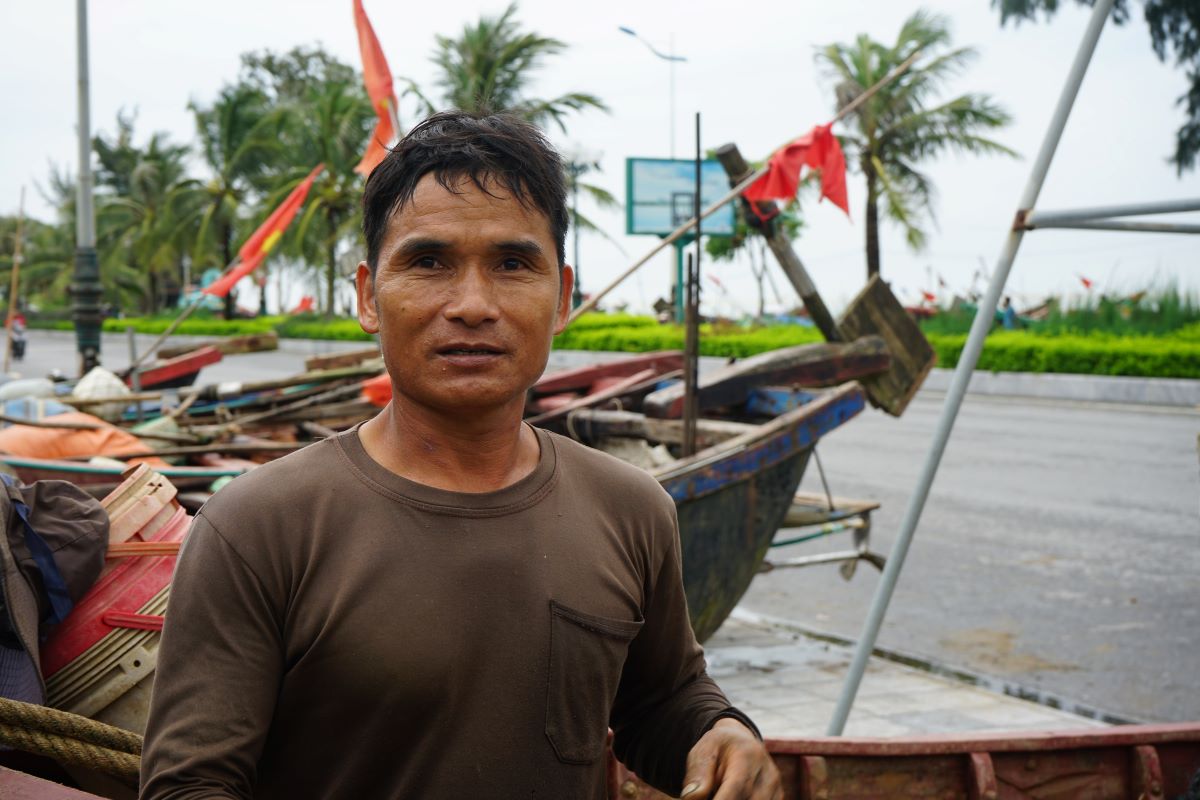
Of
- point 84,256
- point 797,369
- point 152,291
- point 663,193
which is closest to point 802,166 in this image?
point 797,369

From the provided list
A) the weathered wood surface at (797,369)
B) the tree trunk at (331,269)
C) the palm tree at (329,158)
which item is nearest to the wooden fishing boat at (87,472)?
the weathered wood surface at (797,369)

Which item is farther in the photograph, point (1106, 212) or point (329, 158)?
point (329, 158)

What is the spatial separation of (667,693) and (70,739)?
103 centimetres

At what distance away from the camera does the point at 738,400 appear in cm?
610

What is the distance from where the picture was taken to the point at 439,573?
138cm

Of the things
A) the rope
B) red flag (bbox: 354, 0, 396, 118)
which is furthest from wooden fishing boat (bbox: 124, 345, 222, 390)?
the rope

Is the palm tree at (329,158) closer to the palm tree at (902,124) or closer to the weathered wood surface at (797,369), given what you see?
the palm tree at (902,124)

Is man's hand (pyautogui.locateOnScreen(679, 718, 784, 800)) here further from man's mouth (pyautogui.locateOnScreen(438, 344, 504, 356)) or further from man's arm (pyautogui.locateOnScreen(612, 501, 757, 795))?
man's mouth (pyautogui.locateOnScreen(438, 344, 504, 356))

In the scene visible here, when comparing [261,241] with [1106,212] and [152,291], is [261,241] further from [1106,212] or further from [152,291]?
[152,291]

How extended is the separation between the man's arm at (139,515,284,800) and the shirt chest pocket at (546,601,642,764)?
0.34 meters

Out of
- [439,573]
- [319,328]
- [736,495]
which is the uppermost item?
[319,328]

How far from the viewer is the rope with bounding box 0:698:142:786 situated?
191 cm

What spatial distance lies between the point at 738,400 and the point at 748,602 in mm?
1712

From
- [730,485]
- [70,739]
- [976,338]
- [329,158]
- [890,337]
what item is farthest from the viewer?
[329,158]
